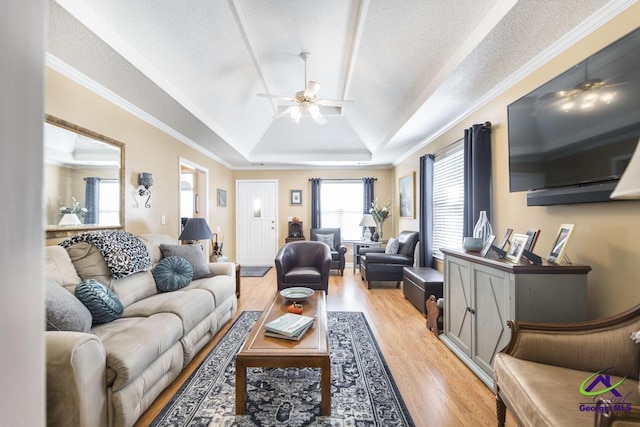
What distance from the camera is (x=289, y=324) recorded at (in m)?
2.04

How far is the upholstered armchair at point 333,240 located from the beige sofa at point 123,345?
3000 millimetres

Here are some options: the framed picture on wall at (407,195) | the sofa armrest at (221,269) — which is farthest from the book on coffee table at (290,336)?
the framed picture on wall at (407,195)

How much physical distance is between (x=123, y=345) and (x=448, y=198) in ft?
12.5

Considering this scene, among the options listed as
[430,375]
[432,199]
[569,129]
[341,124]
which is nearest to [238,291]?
[430,375]

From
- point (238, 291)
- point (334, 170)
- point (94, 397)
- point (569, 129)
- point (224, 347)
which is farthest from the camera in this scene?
point (334, 170)

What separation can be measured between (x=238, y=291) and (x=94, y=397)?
8.86ft

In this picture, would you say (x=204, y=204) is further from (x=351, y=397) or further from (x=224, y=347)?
(x=351, y=397)

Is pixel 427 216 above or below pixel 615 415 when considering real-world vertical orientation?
above

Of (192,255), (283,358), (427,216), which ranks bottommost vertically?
(283,358)

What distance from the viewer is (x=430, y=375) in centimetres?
220

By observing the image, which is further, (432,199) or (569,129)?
(432,199)

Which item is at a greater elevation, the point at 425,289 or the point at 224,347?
the point at 425,289

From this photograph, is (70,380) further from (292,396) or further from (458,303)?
(458,303)

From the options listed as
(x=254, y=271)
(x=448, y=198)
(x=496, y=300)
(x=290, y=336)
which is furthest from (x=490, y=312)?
(x=254, y=271)
